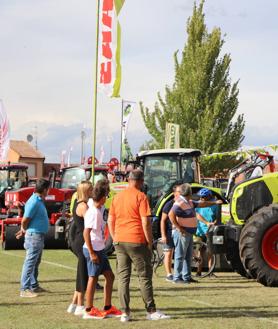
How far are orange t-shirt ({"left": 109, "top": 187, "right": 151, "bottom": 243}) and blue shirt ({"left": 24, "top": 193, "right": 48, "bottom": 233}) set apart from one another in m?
2.34

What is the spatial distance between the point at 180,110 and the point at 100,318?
2779cm

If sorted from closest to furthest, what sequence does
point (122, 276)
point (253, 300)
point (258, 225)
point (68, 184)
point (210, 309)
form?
1. point (122, 276)
2. point (210, 309)
3. point (253, 300)
4. point (258, 225)
5. point (68, 184)

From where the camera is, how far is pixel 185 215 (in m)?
11.8

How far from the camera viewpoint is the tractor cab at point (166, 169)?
55.1 ft

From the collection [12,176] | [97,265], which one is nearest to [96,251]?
[97,265]

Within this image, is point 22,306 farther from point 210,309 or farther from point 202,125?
point 202,125

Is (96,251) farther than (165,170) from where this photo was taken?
No

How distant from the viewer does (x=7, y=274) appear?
12695 millimetres

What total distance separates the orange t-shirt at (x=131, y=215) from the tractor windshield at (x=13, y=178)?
16.5 metres

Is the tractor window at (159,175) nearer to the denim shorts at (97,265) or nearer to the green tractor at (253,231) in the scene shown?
the green tractor at (253,231)

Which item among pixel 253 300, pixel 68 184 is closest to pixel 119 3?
pixel 68 184

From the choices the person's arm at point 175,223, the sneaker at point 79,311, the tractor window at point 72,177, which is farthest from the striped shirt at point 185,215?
the tractor window at point 72,177

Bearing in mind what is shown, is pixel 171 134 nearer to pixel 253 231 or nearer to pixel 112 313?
pixel 253 231

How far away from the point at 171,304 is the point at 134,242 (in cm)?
161
